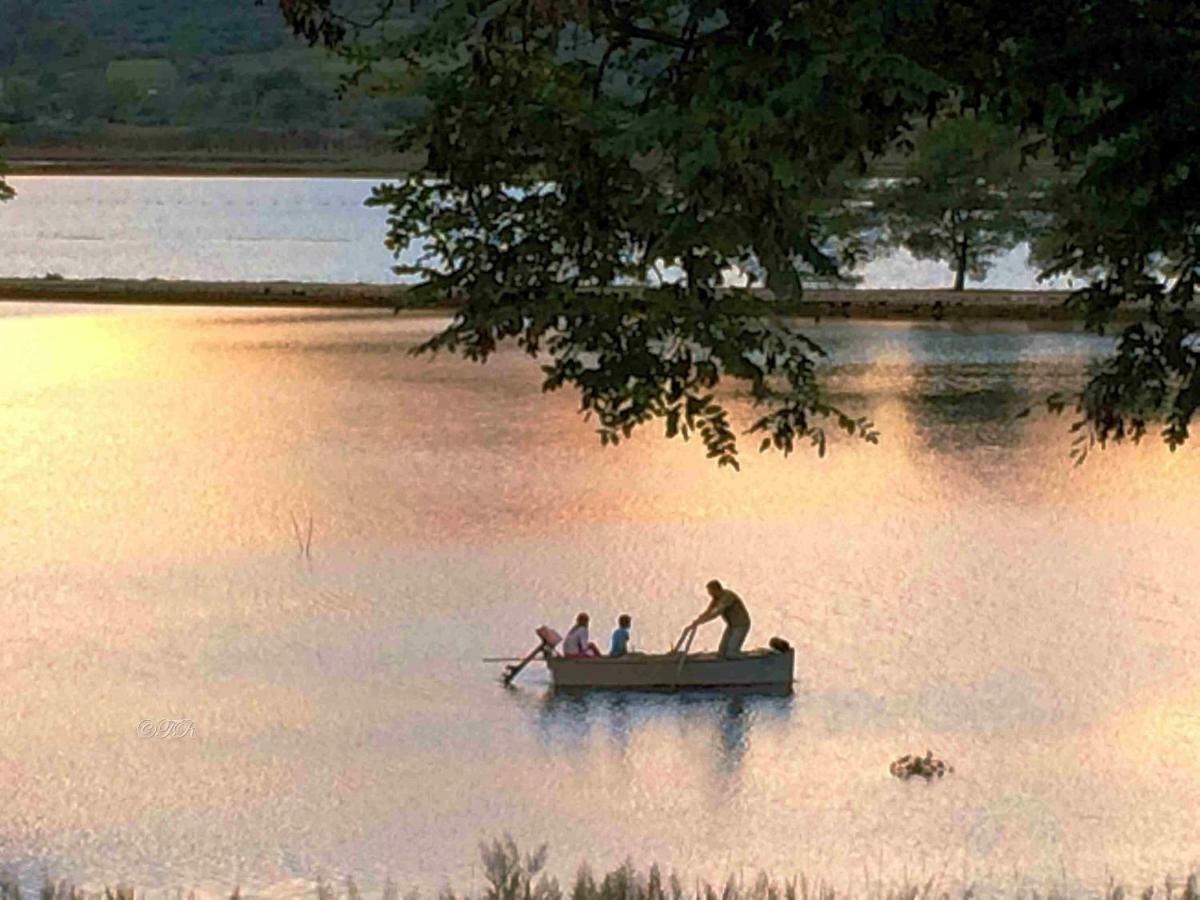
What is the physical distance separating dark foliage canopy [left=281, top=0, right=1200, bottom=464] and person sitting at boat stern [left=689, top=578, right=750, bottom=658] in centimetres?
1095

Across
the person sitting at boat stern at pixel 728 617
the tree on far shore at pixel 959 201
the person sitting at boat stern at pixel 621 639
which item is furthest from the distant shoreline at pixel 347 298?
the person sitting at boat stern at pixel 621 639

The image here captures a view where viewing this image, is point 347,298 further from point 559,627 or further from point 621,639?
point 621,639

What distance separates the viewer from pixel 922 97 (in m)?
9.39

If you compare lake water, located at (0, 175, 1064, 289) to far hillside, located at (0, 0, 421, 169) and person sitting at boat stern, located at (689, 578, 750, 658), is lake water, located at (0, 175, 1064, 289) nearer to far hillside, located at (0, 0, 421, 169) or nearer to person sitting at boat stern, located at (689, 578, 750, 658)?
far hillside, located at (0, 0, 421, 169)

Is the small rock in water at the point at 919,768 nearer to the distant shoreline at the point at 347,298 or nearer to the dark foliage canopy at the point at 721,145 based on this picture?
the dark foliage canopy at the point at 721,145

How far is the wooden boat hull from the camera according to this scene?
22594 millimetres

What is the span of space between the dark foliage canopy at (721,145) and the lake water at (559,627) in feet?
16.9

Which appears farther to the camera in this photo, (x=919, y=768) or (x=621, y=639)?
(x=621, y=639)

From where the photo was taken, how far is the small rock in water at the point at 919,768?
1956 centimetres

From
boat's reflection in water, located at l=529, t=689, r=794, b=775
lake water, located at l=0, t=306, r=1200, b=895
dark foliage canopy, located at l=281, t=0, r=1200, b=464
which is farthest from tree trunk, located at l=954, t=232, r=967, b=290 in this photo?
dark foliage canopy, located at l=281, t=0, r=1200, b=464

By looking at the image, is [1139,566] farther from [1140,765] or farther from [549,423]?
[549,423]

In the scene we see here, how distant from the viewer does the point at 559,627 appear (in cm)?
2523

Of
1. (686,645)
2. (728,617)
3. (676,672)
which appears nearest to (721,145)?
(676,672)

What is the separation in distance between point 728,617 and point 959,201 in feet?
153
